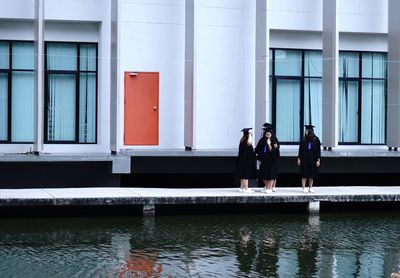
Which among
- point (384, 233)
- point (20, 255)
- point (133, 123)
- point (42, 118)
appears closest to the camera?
point (20, 255)

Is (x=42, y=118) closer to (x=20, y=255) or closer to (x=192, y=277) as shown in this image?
(x=20, y=255)

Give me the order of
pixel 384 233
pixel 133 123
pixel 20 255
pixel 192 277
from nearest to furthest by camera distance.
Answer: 1. pixel 192 277
2. pixel 20 255
3. pixel 384 233
4. pixel 133 123

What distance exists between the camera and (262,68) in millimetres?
25609

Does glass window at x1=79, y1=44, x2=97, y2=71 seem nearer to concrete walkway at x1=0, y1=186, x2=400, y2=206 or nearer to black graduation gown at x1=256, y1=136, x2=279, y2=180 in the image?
concrete walkway at x1=0, y1=186, x2=400, y2=206

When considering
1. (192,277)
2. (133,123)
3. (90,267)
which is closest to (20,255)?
(90,267)

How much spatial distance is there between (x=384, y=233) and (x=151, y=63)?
33.9ft

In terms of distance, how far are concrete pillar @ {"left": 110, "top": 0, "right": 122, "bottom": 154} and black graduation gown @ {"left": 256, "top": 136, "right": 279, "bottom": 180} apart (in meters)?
4.53

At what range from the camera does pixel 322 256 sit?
49.9 feet

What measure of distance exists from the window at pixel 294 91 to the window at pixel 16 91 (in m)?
7.53

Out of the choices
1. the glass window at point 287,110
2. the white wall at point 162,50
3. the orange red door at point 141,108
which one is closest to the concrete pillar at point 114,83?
the white wall at point 162,50

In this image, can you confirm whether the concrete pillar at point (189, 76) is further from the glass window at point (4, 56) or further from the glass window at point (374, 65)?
the glass window at point (374, 65)

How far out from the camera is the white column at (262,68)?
999 inches

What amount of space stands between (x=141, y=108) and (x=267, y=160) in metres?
5.27

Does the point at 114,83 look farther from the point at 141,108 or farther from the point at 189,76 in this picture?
the point at 189,76
